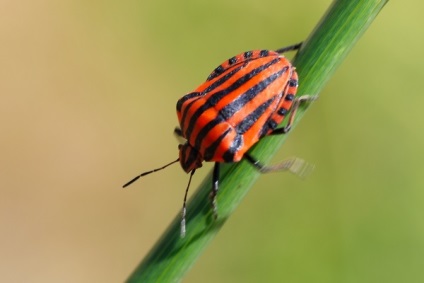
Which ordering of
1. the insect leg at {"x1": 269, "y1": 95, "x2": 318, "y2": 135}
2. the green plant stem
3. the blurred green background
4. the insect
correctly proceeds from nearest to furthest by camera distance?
1. the green plant stem
2. the insect leg at {"x1": 269, "y1": 95, "x2": 318, "y2": 135}
3. the insect
4. the blurred green background

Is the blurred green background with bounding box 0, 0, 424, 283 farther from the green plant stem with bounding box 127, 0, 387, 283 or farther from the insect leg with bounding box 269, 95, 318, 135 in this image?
the green plant stem with bounding box 127, 0, 387, 283

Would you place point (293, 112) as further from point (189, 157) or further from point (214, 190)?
point (189, 157)

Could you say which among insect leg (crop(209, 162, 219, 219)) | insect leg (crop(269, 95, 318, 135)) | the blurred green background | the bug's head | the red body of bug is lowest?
the blurred green background

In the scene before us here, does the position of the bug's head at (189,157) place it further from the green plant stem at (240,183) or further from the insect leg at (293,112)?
the green plant stem at (240,183)

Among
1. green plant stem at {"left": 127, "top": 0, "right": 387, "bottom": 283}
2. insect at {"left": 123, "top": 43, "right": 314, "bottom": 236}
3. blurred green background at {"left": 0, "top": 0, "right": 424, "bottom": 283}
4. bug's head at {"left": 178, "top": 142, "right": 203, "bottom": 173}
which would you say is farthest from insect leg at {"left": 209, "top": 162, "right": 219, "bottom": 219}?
blurred green background at {"left": 0, "top": 0, "right": 424, "bottom": 283}

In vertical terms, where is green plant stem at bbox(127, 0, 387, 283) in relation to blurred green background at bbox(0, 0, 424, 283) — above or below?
above

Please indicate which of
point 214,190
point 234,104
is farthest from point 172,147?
point 214,190
